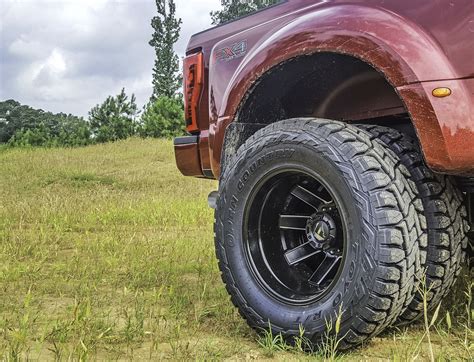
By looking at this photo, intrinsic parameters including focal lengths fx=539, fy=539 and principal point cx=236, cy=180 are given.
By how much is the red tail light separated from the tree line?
22213 mm

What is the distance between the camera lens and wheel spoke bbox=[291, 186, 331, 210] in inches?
106

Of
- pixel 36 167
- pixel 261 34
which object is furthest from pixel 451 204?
pixel 36 167

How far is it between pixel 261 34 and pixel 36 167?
596 inches

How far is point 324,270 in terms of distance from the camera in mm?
2674

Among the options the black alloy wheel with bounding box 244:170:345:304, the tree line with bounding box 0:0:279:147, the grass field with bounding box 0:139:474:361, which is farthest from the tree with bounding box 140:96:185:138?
the black alloy wheel with bounding box 244:170:345:304

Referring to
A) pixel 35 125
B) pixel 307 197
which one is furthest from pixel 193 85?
pixel 35 125

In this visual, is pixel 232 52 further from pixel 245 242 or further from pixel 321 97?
pixel 245 242

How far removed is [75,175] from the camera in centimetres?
1476

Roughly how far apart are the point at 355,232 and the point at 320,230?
41 centimetres

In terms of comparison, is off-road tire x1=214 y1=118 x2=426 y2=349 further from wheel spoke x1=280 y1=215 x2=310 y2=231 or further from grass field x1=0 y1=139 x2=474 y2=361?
wheel spoke x1=280 y1=215 x2=310 y2=231

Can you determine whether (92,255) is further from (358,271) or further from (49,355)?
(358,271)

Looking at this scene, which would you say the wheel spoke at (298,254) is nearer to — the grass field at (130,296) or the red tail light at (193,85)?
the grass field at (130,296)

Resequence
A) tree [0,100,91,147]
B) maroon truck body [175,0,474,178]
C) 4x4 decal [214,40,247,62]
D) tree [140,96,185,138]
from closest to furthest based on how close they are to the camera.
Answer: maroon truck body [175,0,474,178] → 4x4 decal [214,40,247,62] → tree [140,96,185,138] → tree [0,100,91,147]

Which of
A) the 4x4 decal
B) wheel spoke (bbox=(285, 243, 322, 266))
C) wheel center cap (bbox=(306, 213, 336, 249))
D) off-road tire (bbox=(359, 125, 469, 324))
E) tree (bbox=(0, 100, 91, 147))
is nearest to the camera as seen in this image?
off-road tire (bbox=(359, 125, 469, 324))
